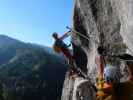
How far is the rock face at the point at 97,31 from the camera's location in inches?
447

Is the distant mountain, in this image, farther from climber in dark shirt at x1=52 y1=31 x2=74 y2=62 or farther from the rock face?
climber in dark shirt at x1=52 y1=31 x2=74 y2=62

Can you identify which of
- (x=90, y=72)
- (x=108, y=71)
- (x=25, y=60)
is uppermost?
(x=25, y=60)

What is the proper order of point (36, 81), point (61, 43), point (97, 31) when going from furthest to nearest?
1. point (36, 81)
2. point (61, 43)
3. point (97, 31)

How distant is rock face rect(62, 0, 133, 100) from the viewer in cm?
1134

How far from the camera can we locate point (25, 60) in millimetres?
178125

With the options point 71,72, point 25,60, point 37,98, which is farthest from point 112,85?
point 25,60

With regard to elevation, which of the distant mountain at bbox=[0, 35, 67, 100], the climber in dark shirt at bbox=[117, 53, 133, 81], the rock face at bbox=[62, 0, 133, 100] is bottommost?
the climber in dark shirt at bbox=[117, 53, 133, 81]

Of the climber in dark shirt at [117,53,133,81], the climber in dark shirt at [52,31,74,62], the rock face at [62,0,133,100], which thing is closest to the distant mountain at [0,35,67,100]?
the rock face at [62,0,133,100]

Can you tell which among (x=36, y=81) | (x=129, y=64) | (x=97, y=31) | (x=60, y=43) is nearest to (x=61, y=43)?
(x=60, y=43)

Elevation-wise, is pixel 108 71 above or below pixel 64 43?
below

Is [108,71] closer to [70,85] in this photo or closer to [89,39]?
[89,39]

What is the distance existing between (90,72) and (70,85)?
3.62 meters

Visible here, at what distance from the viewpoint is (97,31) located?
1695 centimetres

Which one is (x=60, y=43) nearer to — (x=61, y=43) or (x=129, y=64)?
(x=61, y=43)
